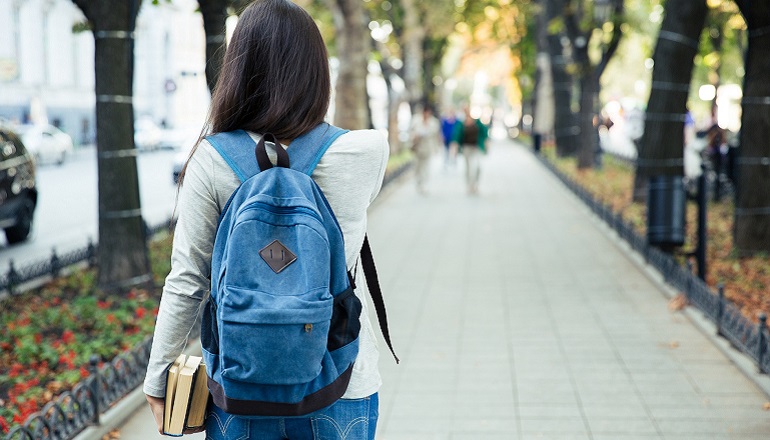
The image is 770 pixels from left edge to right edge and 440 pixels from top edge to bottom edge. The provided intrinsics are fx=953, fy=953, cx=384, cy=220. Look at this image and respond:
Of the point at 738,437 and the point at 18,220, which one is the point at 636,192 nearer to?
the point at 18,220

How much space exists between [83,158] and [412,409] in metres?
34.6

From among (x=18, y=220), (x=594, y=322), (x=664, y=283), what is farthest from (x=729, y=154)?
(x=18, y=220)

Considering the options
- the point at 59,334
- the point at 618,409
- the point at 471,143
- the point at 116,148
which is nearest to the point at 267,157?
the point at 618,409

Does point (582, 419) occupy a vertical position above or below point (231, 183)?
below

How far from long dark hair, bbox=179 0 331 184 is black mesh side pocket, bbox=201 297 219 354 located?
0.32 m

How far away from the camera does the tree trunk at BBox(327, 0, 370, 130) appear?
18.0 m

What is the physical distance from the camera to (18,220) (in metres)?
13.6

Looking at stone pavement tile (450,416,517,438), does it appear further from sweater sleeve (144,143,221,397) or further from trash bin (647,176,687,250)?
trash bin (647,176,687,250)

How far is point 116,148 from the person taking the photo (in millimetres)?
8984

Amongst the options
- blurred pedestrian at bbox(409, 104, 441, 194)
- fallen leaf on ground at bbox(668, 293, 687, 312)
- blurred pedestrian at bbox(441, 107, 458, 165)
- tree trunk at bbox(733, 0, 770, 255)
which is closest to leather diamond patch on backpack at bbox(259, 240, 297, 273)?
fallen leaf on ground at bbox(668, 293, 687, 312)

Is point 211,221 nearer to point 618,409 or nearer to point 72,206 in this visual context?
point 618,409

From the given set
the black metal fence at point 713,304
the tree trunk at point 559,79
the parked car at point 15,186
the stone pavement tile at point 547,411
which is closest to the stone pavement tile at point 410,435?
the stone pavement tile at point 547,411

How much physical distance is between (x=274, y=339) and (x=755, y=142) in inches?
369

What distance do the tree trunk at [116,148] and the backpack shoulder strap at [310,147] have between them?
23.6 ft
